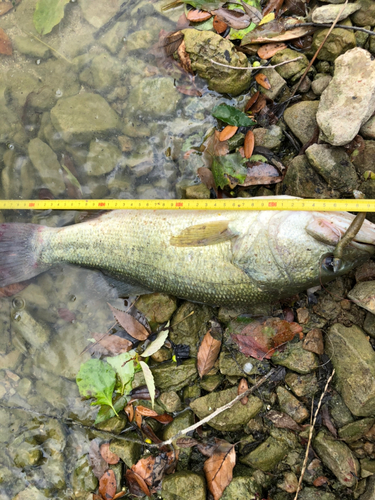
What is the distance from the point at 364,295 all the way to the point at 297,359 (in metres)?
0.90

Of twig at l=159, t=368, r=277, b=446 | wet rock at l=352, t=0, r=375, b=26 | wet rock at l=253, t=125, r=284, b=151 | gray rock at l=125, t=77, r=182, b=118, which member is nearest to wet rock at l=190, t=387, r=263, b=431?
twig at l=159, t=368, r=277, b=446

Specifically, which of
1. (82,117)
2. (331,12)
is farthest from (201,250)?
(331,12)

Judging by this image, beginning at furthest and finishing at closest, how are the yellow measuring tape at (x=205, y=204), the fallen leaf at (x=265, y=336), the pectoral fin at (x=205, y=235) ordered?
the fallen leaf at (x=265, y=336) < the pectoral fin at (x=205, y=235) < the yellow measuring tape at (x=205, y=204)

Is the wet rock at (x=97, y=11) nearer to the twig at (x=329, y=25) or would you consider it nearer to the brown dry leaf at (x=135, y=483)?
the twig at (x=329, y=25)

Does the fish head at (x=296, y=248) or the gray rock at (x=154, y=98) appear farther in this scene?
the gray rock at (x=154, y=98)

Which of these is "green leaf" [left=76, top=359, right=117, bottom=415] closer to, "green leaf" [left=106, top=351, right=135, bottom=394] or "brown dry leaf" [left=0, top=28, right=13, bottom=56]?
"green leaf" [left=106, top=351, right=135, bottom=394]

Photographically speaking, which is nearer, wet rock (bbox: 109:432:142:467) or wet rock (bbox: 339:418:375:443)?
wet rock (bbox: 339:418:375:443)

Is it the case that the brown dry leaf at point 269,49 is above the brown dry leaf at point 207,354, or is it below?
above

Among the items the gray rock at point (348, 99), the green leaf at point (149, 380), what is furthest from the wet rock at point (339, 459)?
the gray rock at point (348, 99)

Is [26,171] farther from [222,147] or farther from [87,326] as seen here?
[222,147]

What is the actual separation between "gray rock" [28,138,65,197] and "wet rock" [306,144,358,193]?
8.84 ft

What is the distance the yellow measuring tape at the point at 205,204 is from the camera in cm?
284

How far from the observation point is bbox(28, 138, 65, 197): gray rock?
3.64m

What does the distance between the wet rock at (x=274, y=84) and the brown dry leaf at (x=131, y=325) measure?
282 cm
